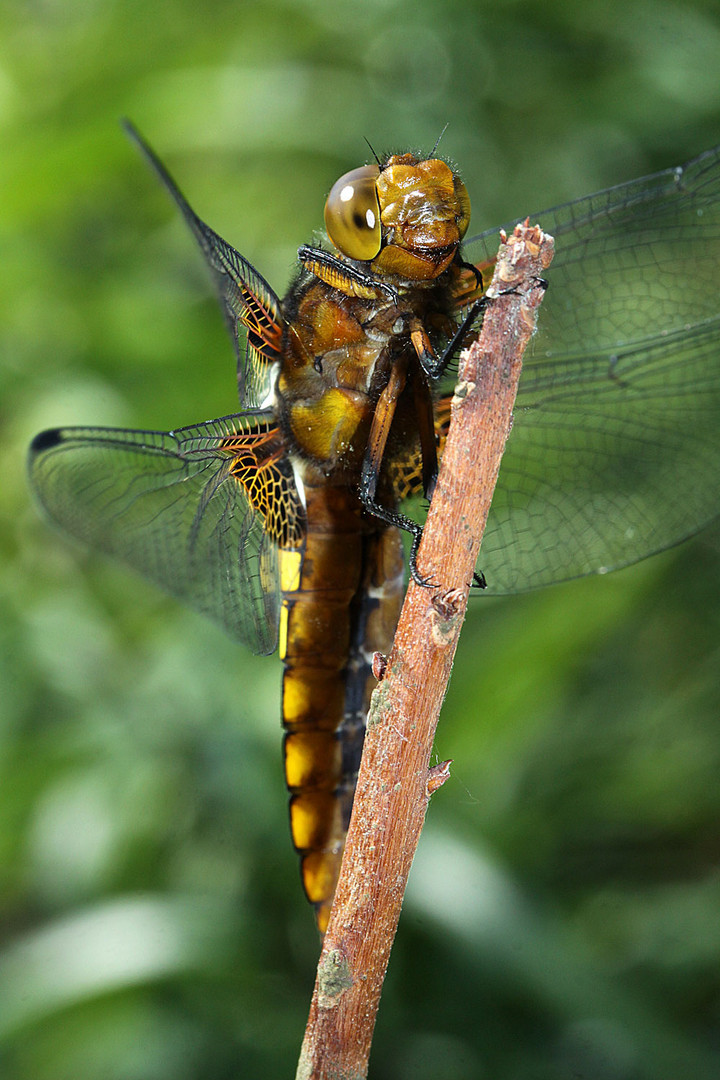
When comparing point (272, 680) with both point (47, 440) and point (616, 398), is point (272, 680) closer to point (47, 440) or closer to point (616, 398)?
point (47, 440)

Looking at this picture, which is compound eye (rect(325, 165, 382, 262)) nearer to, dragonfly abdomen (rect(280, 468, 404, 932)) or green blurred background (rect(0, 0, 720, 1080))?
dragonfly abdomen (rect(280, 468, 404, 932))

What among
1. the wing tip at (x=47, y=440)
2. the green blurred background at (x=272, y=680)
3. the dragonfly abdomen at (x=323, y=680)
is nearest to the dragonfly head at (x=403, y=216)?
the dragonfly abdomen at (x=323, y=680)

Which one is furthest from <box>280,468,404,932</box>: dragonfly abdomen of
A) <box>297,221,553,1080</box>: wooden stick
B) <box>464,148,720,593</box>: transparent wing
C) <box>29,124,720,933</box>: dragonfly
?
<box>297,221,553,1080</box>: wooden stick

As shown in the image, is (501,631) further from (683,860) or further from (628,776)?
(683,860)

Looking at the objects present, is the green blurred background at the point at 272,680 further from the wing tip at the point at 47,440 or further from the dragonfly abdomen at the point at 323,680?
the wing tip at the point at 47,440

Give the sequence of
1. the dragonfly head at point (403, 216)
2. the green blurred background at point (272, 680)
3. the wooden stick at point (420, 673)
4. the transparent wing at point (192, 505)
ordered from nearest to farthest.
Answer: the wooden stick at point (420, 673) → the dragonfly head at point (403, 216) → the transparent wing at point (192, 505) → the green blurred background at point (272, 680)

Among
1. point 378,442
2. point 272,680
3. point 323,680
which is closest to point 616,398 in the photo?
point 378,442
